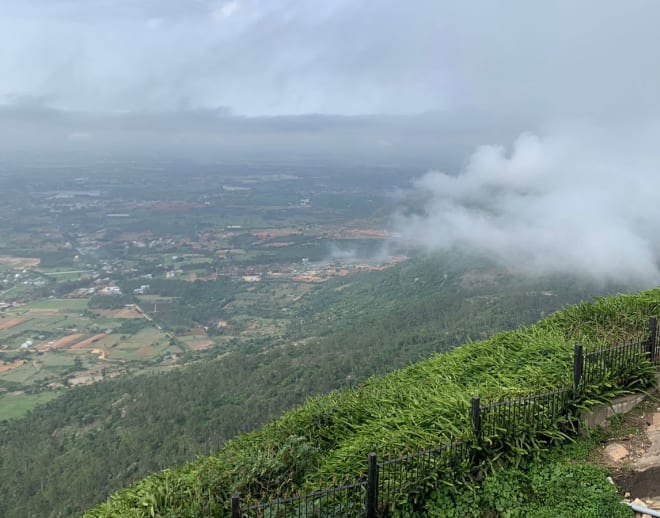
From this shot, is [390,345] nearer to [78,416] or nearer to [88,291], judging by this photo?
[78,416]

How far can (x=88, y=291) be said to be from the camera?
104m

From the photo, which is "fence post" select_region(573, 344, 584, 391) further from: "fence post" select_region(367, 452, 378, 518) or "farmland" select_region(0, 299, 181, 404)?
"farmland" select_region(0, 299, 181, 404)

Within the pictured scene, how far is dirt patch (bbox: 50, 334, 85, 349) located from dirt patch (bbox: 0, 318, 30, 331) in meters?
11.3

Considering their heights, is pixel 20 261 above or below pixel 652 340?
below

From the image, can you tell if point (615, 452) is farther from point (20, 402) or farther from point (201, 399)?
point (20, 402)

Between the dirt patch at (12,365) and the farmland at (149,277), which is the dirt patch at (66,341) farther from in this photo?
the dirt patch at (12,365)

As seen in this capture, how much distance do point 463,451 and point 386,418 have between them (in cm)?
128

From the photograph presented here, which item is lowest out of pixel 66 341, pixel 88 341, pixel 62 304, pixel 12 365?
pixel 88 341

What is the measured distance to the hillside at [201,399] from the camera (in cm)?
3322

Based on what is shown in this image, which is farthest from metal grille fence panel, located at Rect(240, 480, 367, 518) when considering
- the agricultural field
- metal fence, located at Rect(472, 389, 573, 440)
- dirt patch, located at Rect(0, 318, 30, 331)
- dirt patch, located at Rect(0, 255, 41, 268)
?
dirt patch, located at Rect(0, 255, 41, 268)

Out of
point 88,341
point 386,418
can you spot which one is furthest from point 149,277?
point 386,418

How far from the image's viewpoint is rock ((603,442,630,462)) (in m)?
5.77

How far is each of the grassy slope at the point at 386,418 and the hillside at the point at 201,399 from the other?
6478mm

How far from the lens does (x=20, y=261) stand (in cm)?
12394
